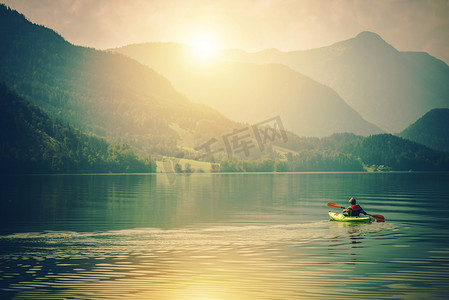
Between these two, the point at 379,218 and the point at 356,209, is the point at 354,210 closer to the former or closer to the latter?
the point at 356,209

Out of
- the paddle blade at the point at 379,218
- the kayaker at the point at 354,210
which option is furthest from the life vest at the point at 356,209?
the paddle blade at the point at 379,218

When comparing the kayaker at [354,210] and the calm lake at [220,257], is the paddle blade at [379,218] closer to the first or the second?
the kayaker at [354,210]

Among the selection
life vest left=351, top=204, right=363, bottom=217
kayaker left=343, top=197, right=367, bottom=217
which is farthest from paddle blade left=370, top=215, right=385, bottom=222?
life vest left=351, top=204, right=363, bottom=217

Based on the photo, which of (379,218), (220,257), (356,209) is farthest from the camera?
(379,218)

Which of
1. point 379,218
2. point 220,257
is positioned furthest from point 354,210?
point 220,257

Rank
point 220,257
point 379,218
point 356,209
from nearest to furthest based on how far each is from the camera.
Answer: point 220,257 → point 356,209 → point 379,218

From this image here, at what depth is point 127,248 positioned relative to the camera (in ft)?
133

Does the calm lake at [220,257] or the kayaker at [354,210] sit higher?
the kayaker at [354,210]

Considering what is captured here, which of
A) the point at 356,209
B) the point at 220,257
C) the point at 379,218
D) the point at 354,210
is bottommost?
the point at 220,257

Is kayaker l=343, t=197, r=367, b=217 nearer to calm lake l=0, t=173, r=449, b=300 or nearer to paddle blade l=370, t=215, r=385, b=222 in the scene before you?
paddle blade l=370, t=215, r=385, b=222

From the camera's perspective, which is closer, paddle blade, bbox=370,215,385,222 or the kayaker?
the kayaker

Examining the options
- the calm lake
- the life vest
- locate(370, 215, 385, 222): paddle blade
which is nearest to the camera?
the calm lake

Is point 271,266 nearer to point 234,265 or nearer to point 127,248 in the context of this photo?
point 234,265

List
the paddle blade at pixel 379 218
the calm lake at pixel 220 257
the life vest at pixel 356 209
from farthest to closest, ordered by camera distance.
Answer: the paddle blade at pixel 379 218 < the life vest at pixel 356 209 < the calm lake at pixel 220 257
